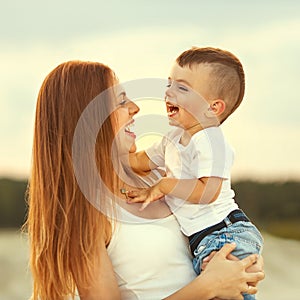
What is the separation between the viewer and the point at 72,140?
82.4 inches

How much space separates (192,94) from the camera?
85.0 inches

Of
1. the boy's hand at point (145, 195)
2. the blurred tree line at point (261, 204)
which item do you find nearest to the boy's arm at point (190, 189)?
the boy's hand at point (145, 195)

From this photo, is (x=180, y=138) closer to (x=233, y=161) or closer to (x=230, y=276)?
(x=233, y=161)

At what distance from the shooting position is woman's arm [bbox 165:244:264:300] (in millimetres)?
2057

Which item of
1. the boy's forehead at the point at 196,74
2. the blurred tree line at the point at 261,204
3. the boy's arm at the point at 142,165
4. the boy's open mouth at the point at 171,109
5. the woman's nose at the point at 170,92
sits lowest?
the blurred tree line at the point at 261,204

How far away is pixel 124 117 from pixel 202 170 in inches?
9.4

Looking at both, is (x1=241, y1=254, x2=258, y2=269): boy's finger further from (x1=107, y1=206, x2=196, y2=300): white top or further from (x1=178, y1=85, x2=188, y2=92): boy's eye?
Result: (x1=178, y1=85, x2=188, y2=92): boy's eye

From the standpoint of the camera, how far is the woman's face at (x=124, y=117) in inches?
83.2

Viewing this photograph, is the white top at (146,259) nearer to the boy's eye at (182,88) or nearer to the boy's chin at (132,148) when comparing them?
the boy's chin at (132,148)

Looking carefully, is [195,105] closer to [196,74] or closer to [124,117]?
[196,74]

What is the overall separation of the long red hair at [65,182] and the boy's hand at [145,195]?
96 millimetres

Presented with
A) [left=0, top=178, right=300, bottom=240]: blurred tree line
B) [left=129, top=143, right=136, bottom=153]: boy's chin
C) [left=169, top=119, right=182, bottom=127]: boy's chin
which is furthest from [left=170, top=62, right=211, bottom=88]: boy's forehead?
[left=0, top=178, right=300, bottom=240]: blurred tree line

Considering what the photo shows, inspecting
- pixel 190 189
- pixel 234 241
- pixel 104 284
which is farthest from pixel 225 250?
pixel 104 284

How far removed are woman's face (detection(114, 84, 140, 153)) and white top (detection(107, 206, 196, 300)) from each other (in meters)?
0.17
